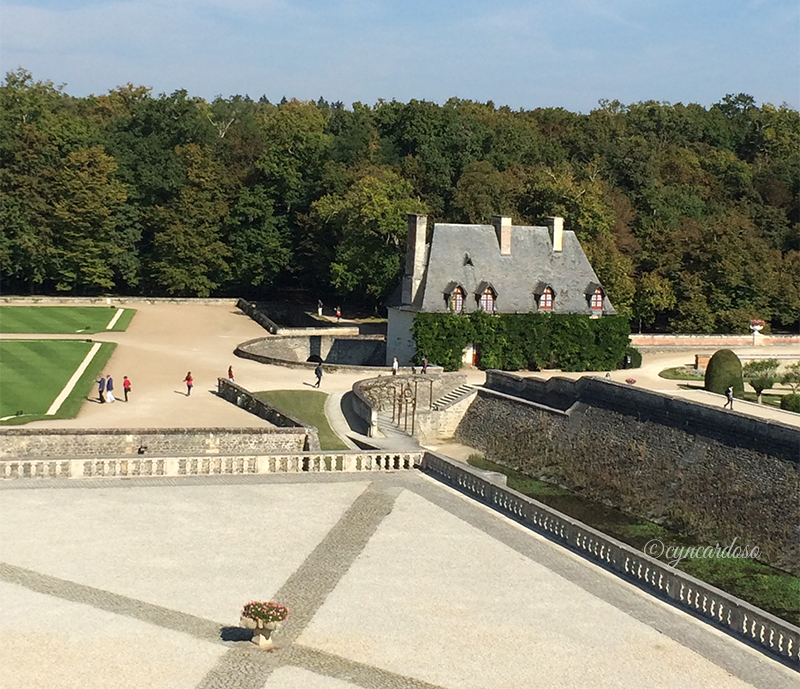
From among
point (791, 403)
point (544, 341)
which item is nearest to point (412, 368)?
point (544, 341)

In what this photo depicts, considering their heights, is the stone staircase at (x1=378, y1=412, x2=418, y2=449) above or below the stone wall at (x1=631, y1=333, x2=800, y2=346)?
below

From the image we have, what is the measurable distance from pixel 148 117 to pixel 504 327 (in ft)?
131

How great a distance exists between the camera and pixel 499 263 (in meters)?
58.5

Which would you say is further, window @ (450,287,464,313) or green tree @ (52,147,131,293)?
green tree @ (52,147,131,293)

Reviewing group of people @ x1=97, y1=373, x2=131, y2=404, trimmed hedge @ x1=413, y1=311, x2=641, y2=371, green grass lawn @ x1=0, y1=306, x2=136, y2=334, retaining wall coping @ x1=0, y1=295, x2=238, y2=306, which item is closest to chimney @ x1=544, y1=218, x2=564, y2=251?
trimmed hedge @ x1=413, y1=311, x2=641, y2=371

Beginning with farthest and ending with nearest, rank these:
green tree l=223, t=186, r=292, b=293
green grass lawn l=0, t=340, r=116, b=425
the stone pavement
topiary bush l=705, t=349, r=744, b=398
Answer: green tree l=223, t=186, r=292, b=293 < topiary bush l=705, t=349, r=744, b=398 < green grass lawn l=0, t=340, r=116, b=425 < the stone pavement

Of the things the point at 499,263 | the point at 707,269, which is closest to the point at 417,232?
the point at 499,263

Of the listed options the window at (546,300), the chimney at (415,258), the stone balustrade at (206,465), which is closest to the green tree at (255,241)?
the chimney at (415,258)

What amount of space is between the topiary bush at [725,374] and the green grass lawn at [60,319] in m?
29.8

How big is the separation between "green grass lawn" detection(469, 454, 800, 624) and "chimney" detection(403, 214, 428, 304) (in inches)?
519

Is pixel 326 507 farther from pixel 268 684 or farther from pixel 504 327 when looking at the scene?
pixel 504 327

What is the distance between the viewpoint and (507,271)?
5841 cm

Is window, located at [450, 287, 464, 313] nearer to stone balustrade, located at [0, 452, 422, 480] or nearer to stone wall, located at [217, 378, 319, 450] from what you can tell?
stone wall, located at [217, 378, 319, 450]

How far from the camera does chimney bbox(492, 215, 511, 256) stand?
58531 mm
